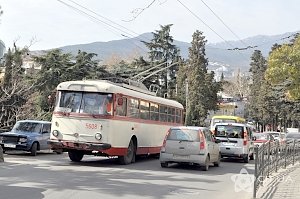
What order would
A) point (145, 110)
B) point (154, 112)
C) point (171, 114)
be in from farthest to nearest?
point (171, 114), point (154, 112), point (145, 110)

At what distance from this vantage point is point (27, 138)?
70.1 feet

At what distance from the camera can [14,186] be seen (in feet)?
36.9

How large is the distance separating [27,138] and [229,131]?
9312mm

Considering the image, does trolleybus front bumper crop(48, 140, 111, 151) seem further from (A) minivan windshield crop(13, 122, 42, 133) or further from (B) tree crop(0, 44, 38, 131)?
(B) tree crop(0, 44, 38, 131)

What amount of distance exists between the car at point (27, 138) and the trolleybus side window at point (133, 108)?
16.4ft

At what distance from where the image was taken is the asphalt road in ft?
34.8

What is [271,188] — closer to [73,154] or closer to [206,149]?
[206,149]

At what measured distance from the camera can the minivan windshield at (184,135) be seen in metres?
17.6

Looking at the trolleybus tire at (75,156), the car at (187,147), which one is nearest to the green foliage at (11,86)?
the trolleybus tire at (75,156)

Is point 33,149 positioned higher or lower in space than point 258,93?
lower

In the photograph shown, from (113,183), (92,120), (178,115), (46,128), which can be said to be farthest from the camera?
(178,115)

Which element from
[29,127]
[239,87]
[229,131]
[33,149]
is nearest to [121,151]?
[33,149]

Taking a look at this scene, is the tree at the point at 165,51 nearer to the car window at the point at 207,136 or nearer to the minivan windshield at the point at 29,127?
the minivan windshield at the point at 29,127

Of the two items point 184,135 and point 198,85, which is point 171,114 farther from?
point 198,85
